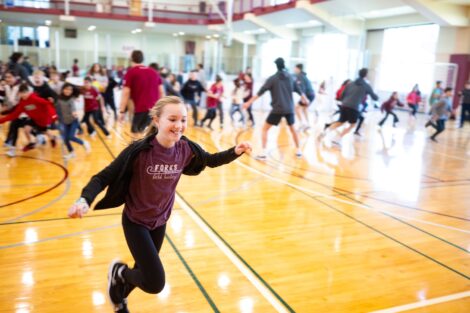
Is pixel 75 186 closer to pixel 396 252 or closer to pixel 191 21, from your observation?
pixel 396 252

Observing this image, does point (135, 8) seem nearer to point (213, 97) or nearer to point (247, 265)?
point (213, 97)

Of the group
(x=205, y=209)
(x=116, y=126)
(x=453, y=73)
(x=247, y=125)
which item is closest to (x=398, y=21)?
(x=453, y=73)

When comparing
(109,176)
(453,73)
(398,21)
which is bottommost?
(109,176)

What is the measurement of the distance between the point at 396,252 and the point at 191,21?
24.2 m

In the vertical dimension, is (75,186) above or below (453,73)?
below

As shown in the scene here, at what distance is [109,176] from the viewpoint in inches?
96.7

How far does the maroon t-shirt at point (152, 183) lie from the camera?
2547 mm

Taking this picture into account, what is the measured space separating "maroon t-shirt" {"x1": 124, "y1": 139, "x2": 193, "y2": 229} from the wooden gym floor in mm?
842

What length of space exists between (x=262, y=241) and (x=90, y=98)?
6.31m

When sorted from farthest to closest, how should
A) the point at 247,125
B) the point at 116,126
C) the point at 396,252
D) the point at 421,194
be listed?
the point at 247,125, the point at 116,126, the point at 421,194, the point at 396,252

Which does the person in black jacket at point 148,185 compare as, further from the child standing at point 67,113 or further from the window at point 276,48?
the window at point 276,48

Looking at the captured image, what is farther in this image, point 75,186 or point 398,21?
point 398,21

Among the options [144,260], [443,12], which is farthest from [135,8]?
[144,260]

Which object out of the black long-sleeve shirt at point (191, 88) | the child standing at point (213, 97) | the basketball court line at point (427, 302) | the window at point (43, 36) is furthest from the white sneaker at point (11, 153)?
the window at point (43, 36)
